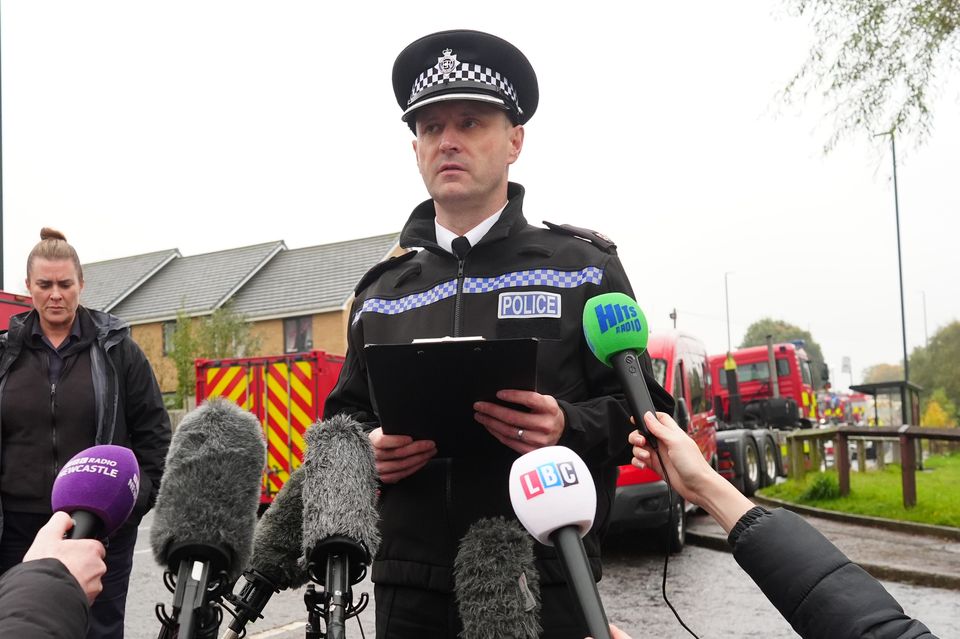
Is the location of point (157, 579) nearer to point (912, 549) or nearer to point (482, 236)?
point (482, 236)

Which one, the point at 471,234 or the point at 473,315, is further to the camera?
the point at 471,234

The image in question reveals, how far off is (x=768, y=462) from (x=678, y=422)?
800 centimetres

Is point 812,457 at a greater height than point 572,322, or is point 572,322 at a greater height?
point 572,322

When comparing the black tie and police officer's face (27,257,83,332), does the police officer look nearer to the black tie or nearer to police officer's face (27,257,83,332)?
the black tie

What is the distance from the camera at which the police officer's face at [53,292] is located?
165 inches

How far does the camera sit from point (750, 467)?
15172mm

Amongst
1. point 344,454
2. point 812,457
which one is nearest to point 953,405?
point 812,457

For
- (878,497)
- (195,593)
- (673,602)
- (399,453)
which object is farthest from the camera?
(878,497)

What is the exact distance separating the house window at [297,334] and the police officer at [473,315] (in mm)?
32016

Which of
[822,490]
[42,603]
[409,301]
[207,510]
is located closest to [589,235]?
[409,301]

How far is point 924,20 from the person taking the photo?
9.96m

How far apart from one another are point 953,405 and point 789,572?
237 feet

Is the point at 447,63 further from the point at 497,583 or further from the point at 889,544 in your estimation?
the point at 889,544

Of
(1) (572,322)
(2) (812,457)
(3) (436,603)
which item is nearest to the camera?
(3) (436,603)
